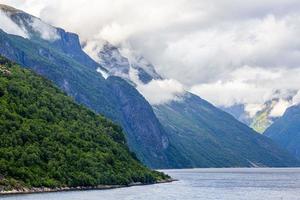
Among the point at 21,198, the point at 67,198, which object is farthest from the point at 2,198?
the point at 67,198

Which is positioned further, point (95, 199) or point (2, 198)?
point (95, 199)

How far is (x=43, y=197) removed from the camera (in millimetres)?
196625

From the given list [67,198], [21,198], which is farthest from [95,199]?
[21,198]

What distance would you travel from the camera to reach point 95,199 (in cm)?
19738

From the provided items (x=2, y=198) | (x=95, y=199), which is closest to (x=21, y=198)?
(x=2, y=198)

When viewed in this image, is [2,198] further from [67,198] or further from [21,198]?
[67,198]

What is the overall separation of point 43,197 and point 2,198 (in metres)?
16.8

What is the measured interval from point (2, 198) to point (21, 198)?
5829 millimetres

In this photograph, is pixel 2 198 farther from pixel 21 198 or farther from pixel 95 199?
pixel 95 199

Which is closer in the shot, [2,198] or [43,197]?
[2,198]

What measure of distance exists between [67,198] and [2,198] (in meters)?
20.8

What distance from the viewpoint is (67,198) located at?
640 ft

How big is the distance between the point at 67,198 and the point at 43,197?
7.61 m

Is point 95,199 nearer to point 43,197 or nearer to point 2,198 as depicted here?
point 43,197
